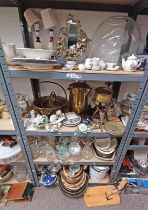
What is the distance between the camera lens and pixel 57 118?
45.7 inches

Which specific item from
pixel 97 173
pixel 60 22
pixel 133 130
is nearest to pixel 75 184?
pixel 97 173

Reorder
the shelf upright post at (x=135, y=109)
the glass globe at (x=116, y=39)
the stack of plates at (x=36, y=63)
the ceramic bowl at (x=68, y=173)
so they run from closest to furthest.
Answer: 1. the stack of plates at (x=36, y=63)
2. the shelf upright post at (x=135, y=109)
3. the glass globe at (x=116, y=39)
4. the ceramic bowl at (x=68, y=173)

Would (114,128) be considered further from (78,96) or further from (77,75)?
(77,75)

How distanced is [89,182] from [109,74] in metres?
1.08

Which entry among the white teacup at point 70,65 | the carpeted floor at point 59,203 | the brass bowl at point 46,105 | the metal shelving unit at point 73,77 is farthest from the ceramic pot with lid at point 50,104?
the carpeted floor at point 59,203

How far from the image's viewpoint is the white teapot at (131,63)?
90cm

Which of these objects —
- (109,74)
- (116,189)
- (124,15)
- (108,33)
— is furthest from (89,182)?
(124,15)

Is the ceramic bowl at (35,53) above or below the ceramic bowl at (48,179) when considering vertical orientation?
above

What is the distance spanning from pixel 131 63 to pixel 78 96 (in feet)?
1.44

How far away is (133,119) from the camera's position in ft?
3.49

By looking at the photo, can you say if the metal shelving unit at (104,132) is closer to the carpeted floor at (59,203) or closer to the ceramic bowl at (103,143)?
the ceramic bowl at (103,143)

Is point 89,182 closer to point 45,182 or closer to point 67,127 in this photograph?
point 45,182

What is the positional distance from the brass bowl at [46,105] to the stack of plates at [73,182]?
1.85ft

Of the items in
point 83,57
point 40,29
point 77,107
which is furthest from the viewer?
point 77,107
